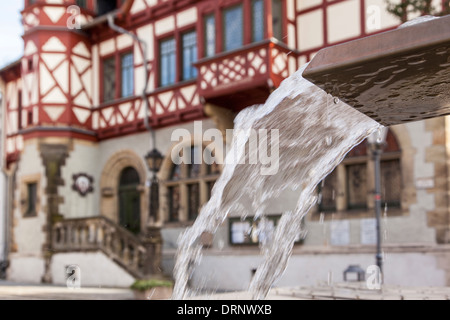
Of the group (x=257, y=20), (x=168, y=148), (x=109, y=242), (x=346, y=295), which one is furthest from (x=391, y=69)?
(x=168, y=148)

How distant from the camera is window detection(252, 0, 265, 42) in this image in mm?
15031

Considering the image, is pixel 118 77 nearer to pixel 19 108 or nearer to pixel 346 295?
pixel 19 108

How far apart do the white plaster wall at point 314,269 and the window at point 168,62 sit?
5181 mm

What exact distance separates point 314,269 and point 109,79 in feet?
30.7

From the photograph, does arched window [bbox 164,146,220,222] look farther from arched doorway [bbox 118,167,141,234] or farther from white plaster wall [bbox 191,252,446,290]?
white plaster wall [bbox 191,252,446,290]

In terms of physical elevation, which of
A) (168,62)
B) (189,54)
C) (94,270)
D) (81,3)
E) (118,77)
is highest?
(81,3)

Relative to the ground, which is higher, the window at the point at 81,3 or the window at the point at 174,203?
the window at the point at 81,3

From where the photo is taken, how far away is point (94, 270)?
16406 millimetres

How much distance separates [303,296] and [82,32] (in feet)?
51.3

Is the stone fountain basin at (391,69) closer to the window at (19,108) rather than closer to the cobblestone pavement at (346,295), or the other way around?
the cobblestone pavement at (346,295)

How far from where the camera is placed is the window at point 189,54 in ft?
57.0

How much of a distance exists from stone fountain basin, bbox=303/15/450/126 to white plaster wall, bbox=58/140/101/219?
1625cm

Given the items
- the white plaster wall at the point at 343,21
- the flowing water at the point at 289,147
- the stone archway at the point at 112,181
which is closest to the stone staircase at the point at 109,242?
the stone archway at the point at 112,181
